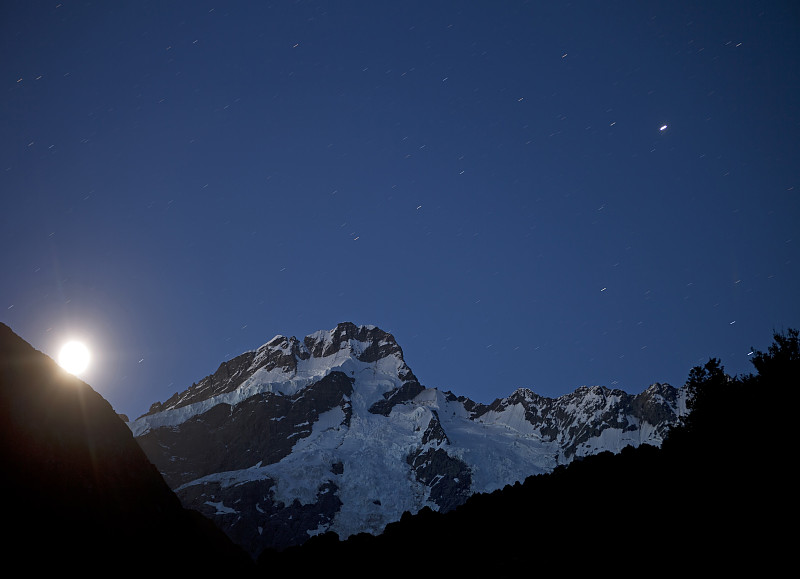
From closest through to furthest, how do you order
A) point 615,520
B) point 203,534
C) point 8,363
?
point 8,363
point 615,520
point 203,534

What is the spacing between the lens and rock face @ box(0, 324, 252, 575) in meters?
16.7

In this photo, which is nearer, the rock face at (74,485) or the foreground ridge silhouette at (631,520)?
the foreground ridge silhouette at (631,520)

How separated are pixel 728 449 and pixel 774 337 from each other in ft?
76.9

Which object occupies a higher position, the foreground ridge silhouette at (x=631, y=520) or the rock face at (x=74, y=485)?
the rock face at (x=74, y=485)

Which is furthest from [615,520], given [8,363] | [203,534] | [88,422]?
[8,363]

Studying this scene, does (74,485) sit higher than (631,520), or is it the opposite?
(74,485)

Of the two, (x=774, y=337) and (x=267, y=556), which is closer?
(x=267, y=556)

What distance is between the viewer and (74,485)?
60.4 feet

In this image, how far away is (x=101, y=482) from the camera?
19.7m

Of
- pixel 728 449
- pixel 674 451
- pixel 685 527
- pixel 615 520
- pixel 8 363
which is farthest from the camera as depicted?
pixel 674 451

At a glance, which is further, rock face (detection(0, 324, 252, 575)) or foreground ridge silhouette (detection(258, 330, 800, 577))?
rock face (detection(0, 324, 252, 575))

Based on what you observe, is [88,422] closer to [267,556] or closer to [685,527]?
[267,556]

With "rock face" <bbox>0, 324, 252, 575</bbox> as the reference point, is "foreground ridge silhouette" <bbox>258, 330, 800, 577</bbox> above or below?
below

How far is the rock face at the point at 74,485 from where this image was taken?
1672cm
